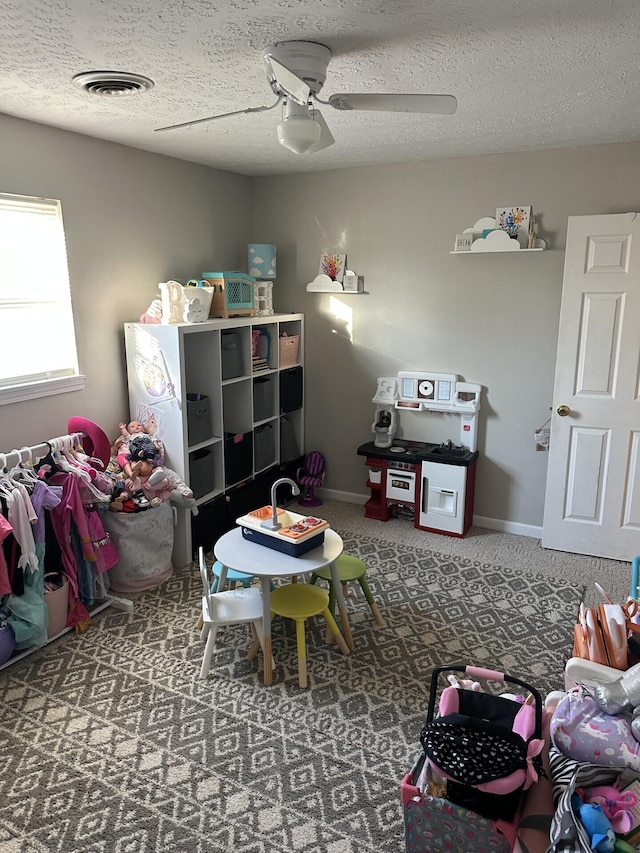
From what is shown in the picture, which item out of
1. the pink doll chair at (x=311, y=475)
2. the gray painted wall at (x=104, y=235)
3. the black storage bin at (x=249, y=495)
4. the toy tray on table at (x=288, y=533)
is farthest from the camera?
the pink doll chair at (x=311, y=475)

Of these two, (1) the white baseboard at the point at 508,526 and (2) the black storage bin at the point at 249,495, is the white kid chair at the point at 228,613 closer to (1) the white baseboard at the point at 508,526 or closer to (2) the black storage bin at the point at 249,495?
(2) the black storage bin at the point at 249,495

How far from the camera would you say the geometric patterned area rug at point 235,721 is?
1.96 m

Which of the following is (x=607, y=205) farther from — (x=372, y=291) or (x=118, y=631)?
(x=118, y=631)

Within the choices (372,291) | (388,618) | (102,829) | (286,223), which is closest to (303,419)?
(372,291)

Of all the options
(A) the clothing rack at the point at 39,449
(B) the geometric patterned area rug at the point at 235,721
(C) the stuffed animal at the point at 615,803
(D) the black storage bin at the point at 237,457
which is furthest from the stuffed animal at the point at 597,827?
(D) the black storage bin at the point at 237,457

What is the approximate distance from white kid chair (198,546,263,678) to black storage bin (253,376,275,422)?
1.71m

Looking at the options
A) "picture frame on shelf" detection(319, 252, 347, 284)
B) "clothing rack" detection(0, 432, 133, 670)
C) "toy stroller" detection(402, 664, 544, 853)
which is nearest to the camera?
"toy stroller" detection(402, 664, 544, 853)

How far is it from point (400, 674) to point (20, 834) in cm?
151

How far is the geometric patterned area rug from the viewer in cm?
196

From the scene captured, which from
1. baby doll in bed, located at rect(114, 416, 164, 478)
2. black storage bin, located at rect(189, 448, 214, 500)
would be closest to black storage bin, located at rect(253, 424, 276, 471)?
black storage bin, located at rect(189, 448, 214, 500)

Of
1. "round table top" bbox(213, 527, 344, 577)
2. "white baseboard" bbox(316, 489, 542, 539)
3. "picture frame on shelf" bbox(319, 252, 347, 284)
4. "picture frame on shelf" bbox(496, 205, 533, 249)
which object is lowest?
"white baseboard" bbox(316, 489, 542, 539)

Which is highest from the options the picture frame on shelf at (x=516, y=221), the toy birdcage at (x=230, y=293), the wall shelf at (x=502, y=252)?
the picture frame on shelf at (x=516, y=221)

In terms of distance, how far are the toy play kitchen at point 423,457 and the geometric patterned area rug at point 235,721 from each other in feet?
2.50

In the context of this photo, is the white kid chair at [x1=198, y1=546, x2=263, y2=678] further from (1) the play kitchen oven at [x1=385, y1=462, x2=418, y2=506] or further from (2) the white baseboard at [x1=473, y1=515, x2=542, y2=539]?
(2) the white baseboard at [x1=473, y1=515, x2=542, y2=539]
